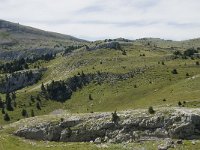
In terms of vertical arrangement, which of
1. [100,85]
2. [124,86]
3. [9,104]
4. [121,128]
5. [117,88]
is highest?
[124,86]

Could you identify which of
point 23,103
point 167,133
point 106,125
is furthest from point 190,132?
point 23,103

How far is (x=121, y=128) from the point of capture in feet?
245

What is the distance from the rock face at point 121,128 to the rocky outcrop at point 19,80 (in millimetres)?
99700

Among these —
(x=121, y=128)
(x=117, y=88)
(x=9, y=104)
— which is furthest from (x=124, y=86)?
(x=121, y=128)

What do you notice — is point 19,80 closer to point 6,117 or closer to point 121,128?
point 6,117

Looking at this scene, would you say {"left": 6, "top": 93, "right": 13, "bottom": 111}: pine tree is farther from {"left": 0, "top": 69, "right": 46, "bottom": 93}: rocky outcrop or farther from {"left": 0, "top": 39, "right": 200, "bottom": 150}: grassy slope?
{"left": 0, "top": 69, "right": 46, "bottom": 93}: rocky outcrop

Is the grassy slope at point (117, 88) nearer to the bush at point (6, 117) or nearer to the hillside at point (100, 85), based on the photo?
the hillside at point (100, 85)

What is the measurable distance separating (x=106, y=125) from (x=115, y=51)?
4680 inches

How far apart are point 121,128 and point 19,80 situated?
370 ft

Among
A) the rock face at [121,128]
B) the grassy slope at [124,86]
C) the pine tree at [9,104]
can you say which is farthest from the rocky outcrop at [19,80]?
the rock face at [121,128]

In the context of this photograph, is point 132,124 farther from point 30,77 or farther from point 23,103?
point 30,77

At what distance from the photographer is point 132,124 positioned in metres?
74.2

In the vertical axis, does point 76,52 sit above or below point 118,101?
above

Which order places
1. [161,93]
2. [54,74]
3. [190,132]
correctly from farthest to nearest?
[54,74] → [161,93] → [190,132]
